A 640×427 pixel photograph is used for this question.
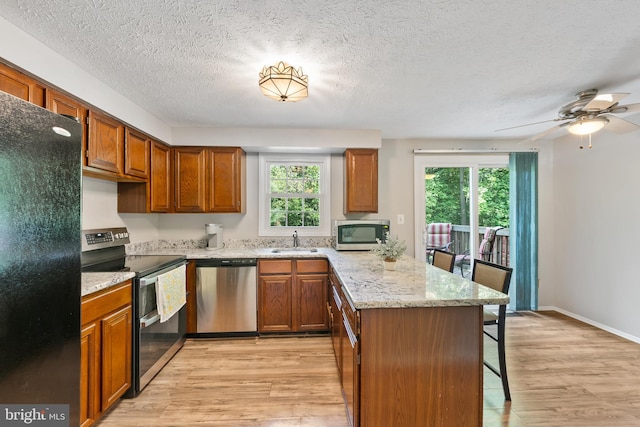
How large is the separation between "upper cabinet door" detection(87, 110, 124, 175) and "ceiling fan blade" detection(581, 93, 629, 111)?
11.4 ft

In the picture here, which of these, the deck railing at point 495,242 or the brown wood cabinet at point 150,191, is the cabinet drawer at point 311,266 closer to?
the brown wood cabinet at point 150,191

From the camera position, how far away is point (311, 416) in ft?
5.94

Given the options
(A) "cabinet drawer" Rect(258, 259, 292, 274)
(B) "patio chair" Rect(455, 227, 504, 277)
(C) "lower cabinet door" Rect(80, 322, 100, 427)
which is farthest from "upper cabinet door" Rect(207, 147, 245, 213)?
(B) "patio chair" Rect(455, 227, 504, 277)

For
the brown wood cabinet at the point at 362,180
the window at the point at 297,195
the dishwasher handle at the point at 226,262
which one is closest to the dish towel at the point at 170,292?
the dishwasher handle at the point at 226,262

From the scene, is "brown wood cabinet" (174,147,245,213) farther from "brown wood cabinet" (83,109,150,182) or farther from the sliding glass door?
the sliding glass door

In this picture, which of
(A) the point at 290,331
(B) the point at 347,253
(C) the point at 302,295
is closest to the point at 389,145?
(B) the point at 347,253

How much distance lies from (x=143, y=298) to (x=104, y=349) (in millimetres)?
422

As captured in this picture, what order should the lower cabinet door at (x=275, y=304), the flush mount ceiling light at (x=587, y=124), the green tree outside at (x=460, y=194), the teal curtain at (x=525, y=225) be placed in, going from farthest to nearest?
the green tree outside at (x=460, y=194)
the teal curtain at (x=525, y=225)
the lower cabinet door at (x=275, y=304)
the flush mount ceiling light at (x=587, y=124)

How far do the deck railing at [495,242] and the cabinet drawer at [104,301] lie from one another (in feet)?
12.8

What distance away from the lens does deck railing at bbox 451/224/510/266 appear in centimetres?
399

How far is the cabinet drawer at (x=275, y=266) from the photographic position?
301 centimetres

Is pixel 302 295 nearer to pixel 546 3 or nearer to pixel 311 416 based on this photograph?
pixel 311 416

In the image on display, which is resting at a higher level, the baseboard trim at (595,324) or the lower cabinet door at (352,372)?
the lower cabinet door at (352,372)

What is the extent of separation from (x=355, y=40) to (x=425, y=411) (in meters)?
2.03
